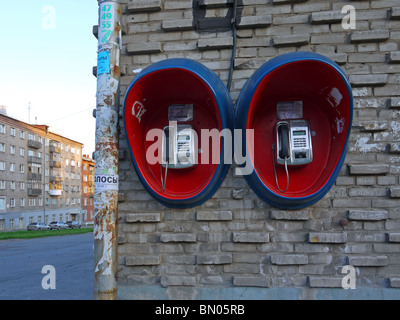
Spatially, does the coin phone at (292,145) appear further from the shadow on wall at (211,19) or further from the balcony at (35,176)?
the balcony at (35,176)

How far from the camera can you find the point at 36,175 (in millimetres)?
46000

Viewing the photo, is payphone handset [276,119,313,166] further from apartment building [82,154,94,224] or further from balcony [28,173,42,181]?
apartment building [82,154,94,224]

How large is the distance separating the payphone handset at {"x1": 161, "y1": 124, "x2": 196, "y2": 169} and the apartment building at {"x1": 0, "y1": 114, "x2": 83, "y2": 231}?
40734 mm

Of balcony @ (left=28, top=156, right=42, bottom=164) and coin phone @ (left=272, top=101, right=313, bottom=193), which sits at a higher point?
balcony @ (left=28, top=156, right=42, bottom=164)

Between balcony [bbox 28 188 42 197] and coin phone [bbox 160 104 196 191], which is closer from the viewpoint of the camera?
coin phone [bbox 160 104 196 191]

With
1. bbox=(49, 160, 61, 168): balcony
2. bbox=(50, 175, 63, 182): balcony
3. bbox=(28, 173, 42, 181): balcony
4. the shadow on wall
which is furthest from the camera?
bbox=(49, 160, 61, 168): balcony

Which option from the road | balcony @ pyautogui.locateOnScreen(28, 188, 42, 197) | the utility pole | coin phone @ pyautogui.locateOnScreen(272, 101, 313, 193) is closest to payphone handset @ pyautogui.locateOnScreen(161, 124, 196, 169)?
the utility pole

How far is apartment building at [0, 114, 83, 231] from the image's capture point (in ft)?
131

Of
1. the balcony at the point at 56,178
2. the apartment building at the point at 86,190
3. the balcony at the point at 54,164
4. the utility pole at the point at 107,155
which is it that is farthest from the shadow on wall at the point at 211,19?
the apartment building at the point at 86,190

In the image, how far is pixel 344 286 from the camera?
122 inches

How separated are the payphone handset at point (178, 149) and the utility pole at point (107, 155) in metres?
0.61
